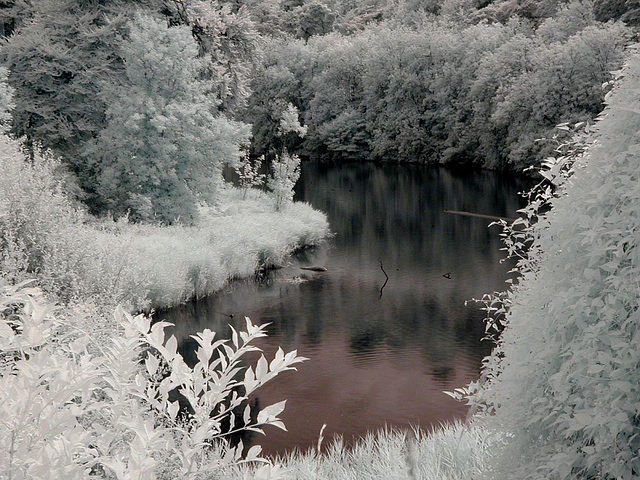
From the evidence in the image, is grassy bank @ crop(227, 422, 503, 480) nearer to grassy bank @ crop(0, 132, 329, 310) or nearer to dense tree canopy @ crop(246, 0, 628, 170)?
grassy bank @ crop(0, 132, 329, 310)

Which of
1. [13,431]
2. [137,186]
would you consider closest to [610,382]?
[13,431]

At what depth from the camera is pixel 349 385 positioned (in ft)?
38.1

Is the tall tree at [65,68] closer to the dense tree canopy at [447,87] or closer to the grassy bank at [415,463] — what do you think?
the grassy bank at [415,463]

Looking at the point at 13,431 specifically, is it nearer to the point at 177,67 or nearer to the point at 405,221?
the point at 177,67

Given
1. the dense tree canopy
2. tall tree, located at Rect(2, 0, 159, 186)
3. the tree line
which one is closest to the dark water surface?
the tree line

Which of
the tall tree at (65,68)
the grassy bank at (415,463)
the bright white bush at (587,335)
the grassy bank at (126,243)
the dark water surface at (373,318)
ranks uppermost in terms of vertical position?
the tall tree at (65,68)

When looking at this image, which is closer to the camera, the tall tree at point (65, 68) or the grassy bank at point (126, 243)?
the grassy bank at point (126, 243)

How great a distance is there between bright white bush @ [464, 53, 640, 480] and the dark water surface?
5871 mm

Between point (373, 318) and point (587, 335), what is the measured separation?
11.8 m

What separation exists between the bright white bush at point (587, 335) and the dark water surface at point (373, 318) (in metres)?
5.87

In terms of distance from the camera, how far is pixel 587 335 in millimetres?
3457

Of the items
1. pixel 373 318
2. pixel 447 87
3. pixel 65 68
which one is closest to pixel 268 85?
pixel 447 87

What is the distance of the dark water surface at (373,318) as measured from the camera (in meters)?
10.8

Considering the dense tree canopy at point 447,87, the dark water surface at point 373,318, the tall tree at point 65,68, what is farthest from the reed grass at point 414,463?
the dense tree canopy at point 447,87
